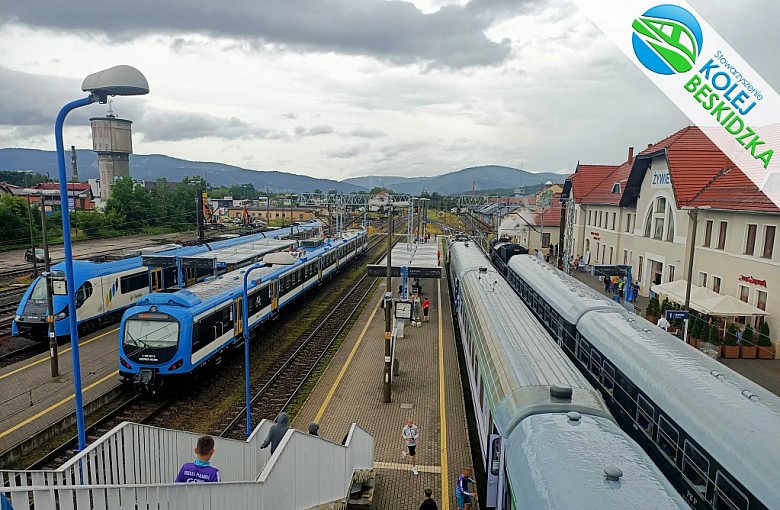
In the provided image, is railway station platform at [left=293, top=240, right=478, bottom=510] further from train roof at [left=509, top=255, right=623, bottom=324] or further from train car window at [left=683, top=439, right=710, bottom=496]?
train car window at [left=683, top=439, right=710, bottom=496]

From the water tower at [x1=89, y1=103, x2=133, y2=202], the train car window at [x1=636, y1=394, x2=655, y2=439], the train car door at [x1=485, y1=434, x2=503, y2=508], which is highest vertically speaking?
the water tower at [x1=89, y1=103, x2=133, y2=202]

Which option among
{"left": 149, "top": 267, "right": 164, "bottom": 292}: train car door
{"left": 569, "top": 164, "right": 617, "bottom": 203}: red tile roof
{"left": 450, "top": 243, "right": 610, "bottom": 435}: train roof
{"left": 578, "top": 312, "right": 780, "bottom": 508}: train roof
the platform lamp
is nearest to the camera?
{"left": 578, "top": 312, "right": 780, "bottom": 508}: train roof

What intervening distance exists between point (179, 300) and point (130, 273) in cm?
949

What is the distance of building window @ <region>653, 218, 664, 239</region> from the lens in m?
29.4

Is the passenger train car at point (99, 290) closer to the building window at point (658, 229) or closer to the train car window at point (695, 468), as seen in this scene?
the train car window at point (695, 468)

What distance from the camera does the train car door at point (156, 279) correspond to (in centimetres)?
2423

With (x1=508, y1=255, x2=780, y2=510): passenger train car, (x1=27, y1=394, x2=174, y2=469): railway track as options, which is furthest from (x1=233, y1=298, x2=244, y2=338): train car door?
(x1=508, y1=255, x2=780, y2=510): passenger train car

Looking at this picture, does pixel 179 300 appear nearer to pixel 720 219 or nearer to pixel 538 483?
pixel 538 483

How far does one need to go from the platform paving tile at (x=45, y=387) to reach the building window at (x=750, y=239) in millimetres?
24070

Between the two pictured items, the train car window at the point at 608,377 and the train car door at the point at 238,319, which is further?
the train car door at the point at 238,319

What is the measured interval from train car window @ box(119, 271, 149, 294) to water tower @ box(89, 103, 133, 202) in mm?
94640

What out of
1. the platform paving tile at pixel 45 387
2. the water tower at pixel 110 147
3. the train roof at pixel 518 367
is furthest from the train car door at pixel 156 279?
the water tower at pixel 110 147

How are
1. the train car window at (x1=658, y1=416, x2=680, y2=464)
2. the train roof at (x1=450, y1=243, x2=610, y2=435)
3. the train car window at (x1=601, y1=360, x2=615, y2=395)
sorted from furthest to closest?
the train car window at (x1=601, y1=360, x2=615, y2=395) → the train car window at (x1=658, y1=416, x2=680, y2=464) → the train roof at (x1=450, y1=243, x2=610, y2=435)

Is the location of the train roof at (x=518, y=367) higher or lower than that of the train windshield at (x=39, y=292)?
higher
